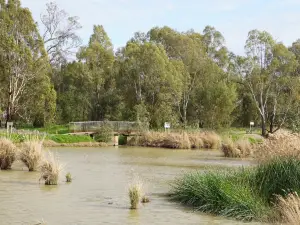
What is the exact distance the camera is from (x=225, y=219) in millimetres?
12773

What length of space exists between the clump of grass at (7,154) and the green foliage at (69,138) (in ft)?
67.4

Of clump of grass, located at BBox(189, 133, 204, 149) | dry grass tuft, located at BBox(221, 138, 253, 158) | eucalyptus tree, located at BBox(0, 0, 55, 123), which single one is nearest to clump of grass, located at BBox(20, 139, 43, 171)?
dry grass tuft, located at BBox(221, 138, 253, 158)

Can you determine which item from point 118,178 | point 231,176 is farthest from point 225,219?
point 118,178

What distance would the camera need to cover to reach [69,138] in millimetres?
44500

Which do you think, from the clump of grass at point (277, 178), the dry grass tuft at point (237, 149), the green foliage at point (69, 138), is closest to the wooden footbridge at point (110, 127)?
the green foliage at point (69, 138)

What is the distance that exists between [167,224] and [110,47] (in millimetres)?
64081

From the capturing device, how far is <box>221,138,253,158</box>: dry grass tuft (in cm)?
3434

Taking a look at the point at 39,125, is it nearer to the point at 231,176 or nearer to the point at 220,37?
the point at 220,37

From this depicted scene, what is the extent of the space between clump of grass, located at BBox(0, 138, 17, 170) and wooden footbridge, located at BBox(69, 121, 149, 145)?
26.7 m

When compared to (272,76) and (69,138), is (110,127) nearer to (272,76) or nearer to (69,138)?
(69,138)

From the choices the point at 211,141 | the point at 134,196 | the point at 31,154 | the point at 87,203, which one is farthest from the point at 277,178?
the point at 211,141

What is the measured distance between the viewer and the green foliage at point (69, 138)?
142 ft

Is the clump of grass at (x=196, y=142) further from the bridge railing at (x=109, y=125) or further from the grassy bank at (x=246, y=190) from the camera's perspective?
the grassy bank at (x=246, y=190)

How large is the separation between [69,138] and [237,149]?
15810 millimetres
